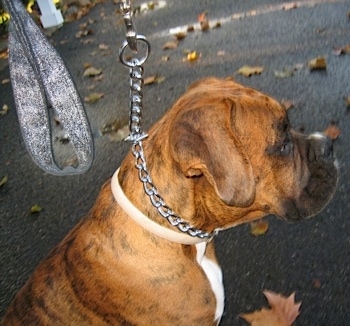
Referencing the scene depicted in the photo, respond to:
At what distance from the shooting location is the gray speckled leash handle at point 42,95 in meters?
2.94

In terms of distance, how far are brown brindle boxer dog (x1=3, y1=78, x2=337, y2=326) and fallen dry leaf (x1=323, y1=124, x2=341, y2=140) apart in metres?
1.86

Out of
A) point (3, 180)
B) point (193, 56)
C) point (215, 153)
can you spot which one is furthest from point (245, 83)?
point (215, 153)

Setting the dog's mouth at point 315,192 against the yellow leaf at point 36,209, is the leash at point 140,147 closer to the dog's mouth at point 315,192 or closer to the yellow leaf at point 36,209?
the dog's mouth at point 315,192

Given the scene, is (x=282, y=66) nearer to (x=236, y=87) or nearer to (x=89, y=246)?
(x=236, y=87)

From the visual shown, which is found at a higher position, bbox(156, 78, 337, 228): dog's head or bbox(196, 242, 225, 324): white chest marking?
bbox(156, 78, 337, 228): dog's head

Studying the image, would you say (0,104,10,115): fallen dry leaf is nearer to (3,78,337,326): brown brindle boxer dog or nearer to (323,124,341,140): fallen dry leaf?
(323,124,341,140): fallen dry leaf

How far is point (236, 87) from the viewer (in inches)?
108

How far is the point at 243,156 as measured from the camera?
91.4 inches

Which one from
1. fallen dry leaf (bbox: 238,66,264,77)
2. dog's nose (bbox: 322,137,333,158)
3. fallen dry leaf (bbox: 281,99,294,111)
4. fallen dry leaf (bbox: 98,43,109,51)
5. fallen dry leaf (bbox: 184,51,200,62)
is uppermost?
dog's nose (bbox: 322,137,333,158)

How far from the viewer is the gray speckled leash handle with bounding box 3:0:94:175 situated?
2.94 meters

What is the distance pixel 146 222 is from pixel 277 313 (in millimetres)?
1408

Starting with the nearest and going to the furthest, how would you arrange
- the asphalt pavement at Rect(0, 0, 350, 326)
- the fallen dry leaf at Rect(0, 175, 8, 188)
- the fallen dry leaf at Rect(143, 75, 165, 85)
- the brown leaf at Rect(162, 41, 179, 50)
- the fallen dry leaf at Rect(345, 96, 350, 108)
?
the asphalt pavement at Rect(0, 0, 350, 326) < the fallen dry leaf at Rect(345, 96, 350, 108) < the fallen dry leaf at Rect(0, 175, 8, 188) < the fallen dry leaf at Rect(143, 75, 165, 85) < the brown leaf at Rect(162, 41, 179, 50)

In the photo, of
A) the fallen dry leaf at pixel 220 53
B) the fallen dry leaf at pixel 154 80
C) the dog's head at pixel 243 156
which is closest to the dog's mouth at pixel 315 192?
the dog's head at pixel 243 156

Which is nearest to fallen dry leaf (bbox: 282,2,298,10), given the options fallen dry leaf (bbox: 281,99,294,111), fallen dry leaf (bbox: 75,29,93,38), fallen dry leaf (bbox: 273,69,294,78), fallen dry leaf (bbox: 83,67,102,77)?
fallen dry leaf (bbox: 273,69,294,78)
